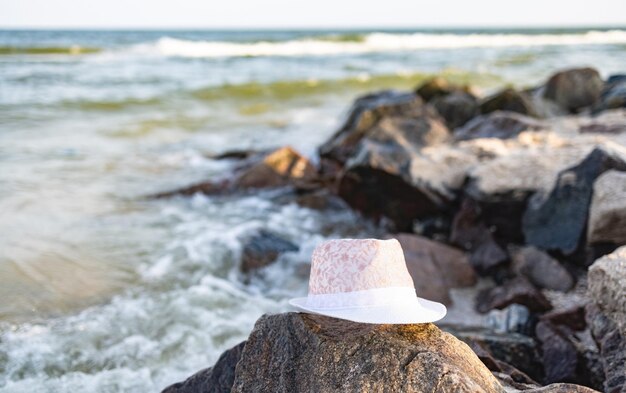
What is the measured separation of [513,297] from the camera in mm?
4023

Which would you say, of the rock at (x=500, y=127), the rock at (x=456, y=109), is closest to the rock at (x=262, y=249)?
the rock at (x=500, y=127)

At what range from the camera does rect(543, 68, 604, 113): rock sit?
9.52 metres

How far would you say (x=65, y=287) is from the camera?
15.3 feet

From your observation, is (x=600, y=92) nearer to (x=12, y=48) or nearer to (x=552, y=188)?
(x=552, y=188)

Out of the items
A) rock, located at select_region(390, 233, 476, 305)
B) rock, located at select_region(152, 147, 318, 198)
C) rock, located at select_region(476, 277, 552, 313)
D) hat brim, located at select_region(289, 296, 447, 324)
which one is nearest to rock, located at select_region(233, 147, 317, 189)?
rock, located at select_region(152, 147, 318, 198)

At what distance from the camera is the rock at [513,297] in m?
3.99

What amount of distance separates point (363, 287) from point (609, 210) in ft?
8.45

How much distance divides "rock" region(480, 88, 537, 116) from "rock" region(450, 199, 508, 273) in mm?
3762

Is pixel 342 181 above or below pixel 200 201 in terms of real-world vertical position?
above

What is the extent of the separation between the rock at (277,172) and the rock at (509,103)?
288cm

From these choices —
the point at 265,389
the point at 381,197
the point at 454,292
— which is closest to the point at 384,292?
the point at 265,389

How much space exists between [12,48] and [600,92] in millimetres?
26124

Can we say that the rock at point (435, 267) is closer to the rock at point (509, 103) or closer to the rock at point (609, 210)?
the rock at point (609, 210)

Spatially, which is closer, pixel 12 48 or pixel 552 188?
pixel 552 188
